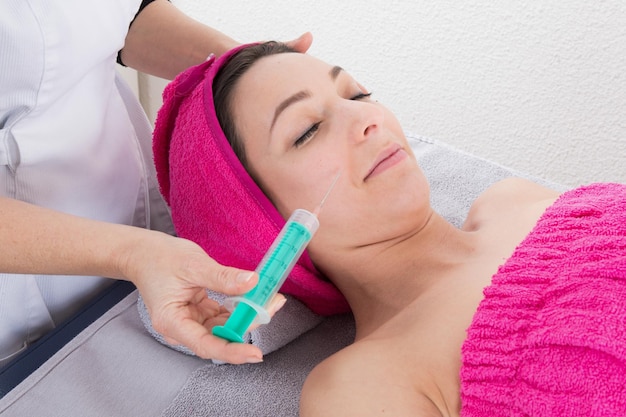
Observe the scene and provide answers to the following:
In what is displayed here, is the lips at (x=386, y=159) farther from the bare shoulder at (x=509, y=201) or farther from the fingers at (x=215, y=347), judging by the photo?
the fingers at (x=215, y=347)

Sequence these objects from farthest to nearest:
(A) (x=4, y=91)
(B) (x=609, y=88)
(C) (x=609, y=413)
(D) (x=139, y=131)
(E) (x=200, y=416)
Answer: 1. (B) (x=609, y=88)
2. (D) (x=139, y=131)
3. (E) (x=200, y=416)
4. (A) (x=4, y=91)
5. (C) (x=609, y=413)

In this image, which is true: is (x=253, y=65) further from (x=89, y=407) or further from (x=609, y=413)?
(x=609, y=413)

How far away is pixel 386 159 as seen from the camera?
1192 mm

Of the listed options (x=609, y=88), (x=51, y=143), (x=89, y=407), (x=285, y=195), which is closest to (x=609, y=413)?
(x=285, y=195)

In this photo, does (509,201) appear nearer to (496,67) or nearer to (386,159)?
(386,159)

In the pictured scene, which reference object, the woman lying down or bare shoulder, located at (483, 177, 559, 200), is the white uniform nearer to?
the woman lying down

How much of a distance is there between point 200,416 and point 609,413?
25.7 inches

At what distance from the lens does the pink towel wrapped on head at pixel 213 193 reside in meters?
1.23

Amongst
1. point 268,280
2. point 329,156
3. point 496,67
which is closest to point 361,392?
point 268,280

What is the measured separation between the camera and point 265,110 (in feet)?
4.00

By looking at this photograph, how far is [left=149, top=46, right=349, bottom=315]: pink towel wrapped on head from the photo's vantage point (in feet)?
4.04

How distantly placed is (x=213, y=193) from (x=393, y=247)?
1.13 feet

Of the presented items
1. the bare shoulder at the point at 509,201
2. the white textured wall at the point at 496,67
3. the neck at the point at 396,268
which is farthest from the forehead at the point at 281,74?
the white textured wall at the point at 496,67

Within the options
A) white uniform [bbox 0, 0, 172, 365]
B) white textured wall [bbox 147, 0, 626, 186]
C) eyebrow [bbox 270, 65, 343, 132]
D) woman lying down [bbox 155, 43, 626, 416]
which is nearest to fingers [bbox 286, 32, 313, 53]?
woman lying down [bbox 155, 43, 626, 416]
